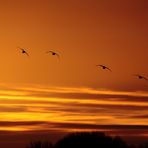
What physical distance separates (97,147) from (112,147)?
15.9ft

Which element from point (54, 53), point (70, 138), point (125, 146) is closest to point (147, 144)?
point (125, 146)

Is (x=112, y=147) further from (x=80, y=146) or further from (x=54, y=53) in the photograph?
(x=54, y=53)

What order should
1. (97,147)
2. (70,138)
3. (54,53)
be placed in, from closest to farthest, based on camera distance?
(54,53), (97,147), (70,138)

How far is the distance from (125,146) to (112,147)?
11.5 feet

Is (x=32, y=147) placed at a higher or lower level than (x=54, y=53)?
higher

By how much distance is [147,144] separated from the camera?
5453 inches

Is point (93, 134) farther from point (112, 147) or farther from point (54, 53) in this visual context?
point (54, 53)

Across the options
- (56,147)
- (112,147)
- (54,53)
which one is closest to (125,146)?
(112,147)

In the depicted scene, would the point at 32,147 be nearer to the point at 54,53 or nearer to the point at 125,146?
the point at 125,146

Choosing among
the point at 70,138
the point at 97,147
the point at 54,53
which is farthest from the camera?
the point at 70,138

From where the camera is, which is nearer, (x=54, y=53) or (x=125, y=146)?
(x=54, y=53)

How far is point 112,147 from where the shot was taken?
459 ft

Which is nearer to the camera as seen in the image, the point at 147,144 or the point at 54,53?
the point at 54,53

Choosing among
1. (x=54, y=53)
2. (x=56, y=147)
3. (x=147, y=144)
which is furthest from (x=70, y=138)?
(x=54, y=53)
